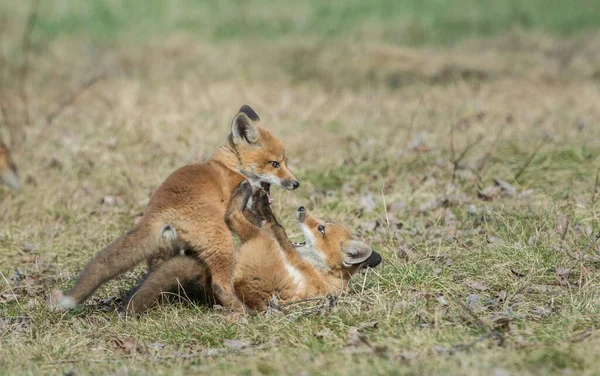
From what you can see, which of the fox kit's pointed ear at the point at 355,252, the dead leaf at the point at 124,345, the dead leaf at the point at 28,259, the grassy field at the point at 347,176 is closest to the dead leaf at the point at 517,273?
the grassy field at the point at 347,176

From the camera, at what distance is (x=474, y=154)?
32.7 feet

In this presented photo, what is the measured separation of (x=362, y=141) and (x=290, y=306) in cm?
499

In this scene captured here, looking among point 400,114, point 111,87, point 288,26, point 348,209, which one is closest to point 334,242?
point 348,209

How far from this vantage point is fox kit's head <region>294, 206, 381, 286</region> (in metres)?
6.31

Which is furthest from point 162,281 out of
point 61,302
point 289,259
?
point 289,259

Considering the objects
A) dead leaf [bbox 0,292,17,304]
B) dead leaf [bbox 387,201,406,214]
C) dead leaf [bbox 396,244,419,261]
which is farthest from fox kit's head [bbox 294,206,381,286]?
dead leaf [bbox 0,292,17,304]

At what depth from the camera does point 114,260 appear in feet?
18.4

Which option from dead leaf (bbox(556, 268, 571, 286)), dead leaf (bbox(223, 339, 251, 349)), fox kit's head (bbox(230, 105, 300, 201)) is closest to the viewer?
dead leaf (bbox(223, 339, 251, 349))

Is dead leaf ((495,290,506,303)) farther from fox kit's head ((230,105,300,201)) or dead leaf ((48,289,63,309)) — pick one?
dead leaf ((48,289,63,309))

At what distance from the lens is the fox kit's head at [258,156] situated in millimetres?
6695

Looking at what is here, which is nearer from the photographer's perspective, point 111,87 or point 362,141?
point 362,141

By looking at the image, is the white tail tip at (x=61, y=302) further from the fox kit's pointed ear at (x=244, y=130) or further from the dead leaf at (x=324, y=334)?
the fox kit's pointed ear at (x=244, y=130)

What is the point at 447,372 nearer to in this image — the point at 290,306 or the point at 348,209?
the point at 290,306

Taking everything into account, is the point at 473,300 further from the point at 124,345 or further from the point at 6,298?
the point at 6,298
